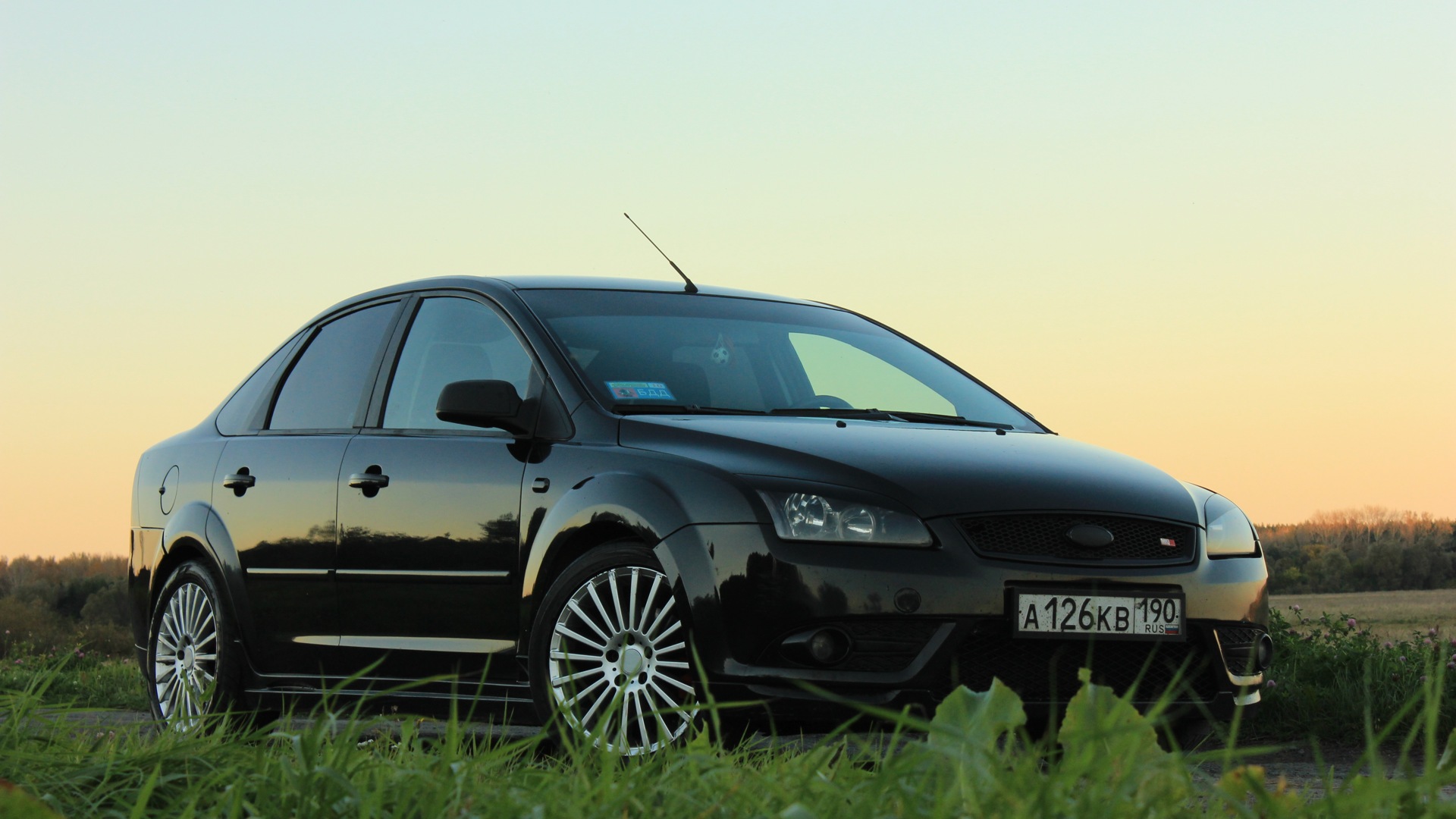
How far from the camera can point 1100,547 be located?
494 cm

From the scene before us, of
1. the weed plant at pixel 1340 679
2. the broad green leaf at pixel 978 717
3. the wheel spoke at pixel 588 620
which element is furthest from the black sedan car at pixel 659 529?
the weed plant at pixel 1340 679

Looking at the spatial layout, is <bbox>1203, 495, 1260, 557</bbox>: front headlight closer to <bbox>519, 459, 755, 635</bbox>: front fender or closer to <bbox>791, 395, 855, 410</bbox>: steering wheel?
<bbox>791, 395, 855, 410</bbox>: steering wheel

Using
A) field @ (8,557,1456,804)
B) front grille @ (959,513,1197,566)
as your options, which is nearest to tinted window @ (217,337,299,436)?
field @ (8,557,1456,804)

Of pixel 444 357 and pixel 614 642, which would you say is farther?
pixel 444 357

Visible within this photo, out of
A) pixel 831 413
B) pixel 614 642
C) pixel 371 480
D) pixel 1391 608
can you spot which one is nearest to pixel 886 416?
pixel 831 413

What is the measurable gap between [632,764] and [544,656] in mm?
2343

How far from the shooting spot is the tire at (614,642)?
4.75 m

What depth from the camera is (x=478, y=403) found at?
5.35 m

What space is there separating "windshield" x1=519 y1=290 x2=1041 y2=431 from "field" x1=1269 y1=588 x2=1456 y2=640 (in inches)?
64.1

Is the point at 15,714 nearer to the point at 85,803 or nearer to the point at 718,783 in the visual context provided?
the point at 85,803

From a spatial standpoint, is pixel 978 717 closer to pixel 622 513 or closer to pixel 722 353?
pixel 622 513

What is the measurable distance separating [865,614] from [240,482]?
340 centimetres

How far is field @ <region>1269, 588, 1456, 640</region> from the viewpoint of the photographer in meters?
8.20

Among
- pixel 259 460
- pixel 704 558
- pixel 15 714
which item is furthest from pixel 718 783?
pixel 259 460
